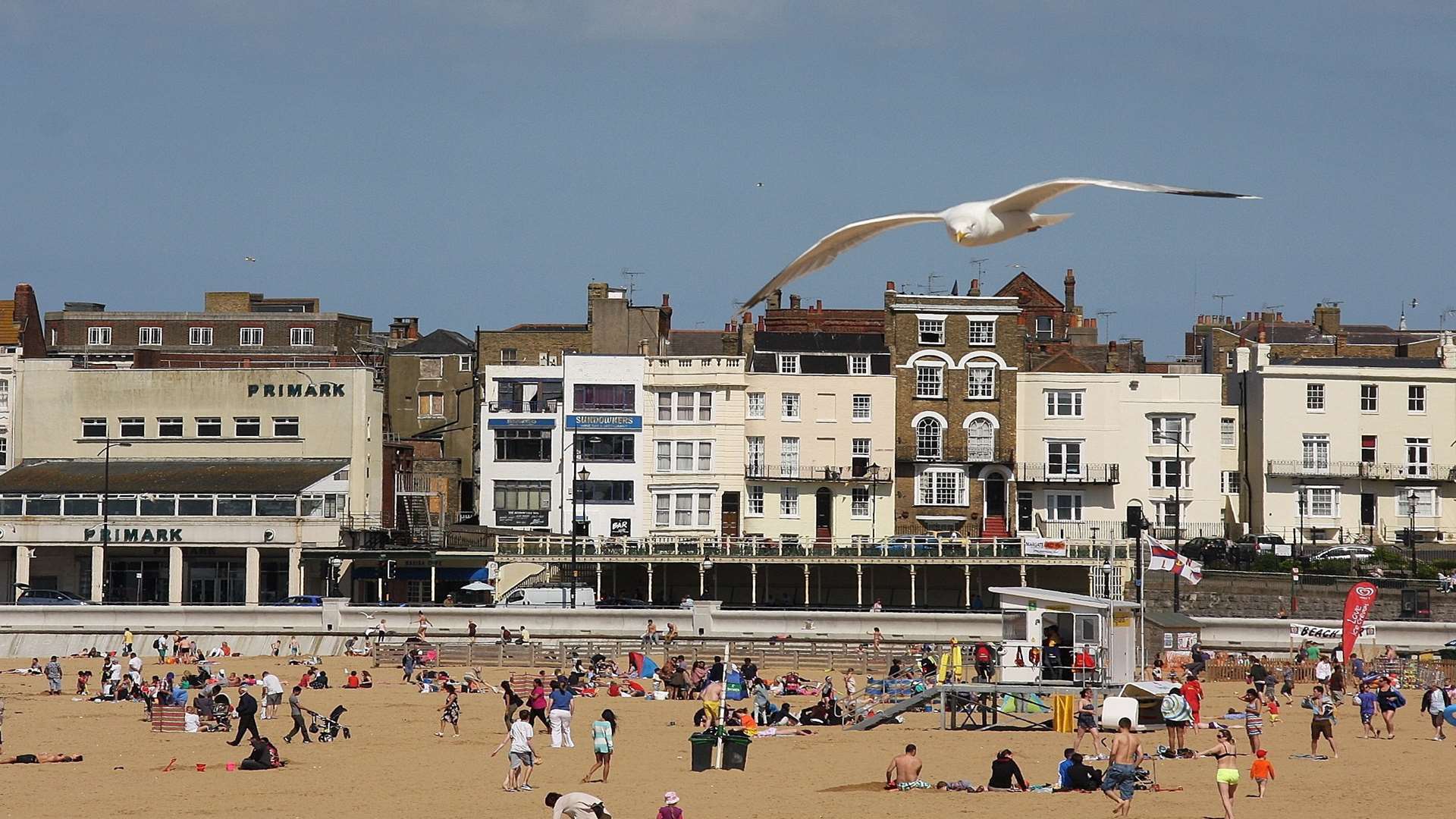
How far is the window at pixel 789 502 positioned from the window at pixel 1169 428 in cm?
1270

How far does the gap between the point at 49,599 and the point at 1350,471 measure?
43.0 metres

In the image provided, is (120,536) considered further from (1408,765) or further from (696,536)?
(1408,765)

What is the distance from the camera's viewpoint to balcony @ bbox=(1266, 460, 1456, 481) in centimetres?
7562

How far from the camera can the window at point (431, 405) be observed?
8369 cm

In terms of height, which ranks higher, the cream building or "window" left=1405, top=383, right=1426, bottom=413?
"window" left=1405, top=383, right=1426, bottom=413

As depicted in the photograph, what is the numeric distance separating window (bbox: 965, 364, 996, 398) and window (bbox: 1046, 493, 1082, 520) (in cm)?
415

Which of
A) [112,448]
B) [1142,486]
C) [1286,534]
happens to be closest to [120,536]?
[112,448]

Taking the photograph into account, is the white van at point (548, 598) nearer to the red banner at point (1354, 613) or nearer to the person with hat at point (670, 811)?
the red banner at point (1354, 613)

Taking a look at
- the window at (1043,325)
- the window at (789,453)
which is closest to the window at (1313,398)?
the window at (789,453)

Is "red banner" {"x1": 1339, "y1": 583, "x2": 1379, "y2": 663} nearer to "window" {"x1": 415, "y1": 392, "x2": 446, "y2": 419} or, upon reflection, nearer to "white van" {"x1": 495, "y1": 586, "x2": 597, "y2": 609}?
"white van" {"x1": 495, "y1": 586, "x2": 597, "y2": 609}

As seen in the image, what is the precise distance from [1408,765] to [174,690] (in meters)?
22.8

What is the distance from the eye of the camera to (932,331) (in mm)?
75312

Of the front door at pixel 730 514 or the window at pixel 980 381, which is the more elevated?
the window at pixel 980 381

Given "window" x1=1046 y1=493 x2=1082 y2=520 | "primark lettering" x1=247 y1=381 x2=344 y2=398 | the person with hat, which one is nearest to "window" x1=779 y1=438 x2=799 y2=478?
"window" x1=1046 y1=493 x2=1082 y2=520
